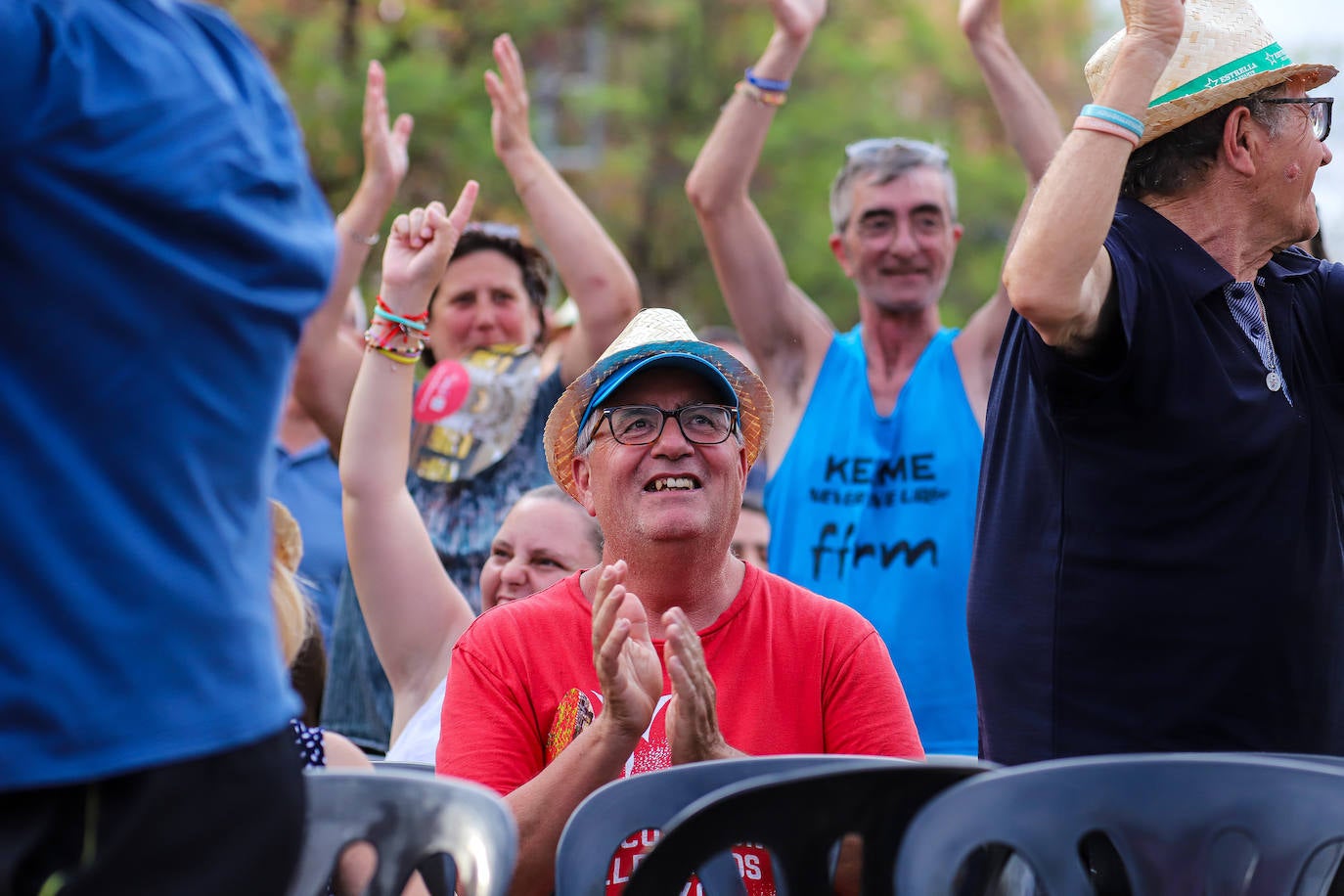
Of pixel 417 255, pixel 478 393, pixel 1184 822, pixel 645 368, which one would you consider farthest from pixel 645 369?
pixel 478 393

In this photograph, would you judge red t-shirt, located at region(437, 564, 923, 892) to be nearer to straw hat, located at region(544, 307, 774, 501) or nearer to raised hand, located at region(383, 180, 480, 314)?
straw hat, located at region(544, 307, 774, 501)

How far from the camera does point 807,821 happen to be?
5.73 feet

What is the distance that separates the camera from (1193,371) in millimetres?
2283

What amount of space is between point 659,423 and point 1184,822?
1209 millimetres

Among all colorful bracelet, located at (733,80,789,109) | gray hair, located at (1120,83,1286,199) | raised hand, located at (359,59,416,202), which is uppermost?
colorful bracelet, located at (733,80,789,109)

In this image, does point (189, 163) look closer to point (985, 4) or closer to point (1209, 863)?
point (1209, 863)

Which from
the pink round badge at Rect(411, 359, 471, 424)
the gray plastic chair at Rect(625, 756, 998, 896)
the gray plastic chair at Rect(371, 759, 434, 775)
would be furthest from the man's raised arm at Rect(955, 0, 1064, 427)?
the gray plastic chair at Rect(625, 756, 998, 896)

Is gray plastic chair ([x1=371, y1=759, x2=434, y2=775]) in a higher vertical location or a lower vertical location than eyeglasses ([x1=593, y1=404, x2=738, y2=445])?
lower

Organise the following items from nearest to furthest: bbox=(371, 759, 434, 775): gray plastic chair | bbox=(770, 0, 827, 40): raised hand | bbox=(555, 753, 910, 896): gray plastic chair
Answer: bbox=(555, 753, 910, 896): gray plastic chair → bbox=(371, 759, 434, 775): gray plastic chair → bbox=(770, 0, 827, 40): raised hand

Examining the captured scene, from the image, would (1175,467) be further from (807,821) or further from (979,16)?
(979,16)

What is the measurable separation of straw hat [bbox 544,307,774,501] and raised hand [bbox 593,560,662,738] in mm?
573

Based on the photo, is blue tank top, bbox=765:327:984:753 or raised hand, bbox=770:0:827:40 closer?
blue tank top, bbox=765:327:984:753

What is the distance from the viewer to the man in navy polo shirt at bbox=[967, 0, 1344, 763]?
2.25m

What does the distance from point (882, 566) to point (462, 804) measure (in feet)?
7.24
